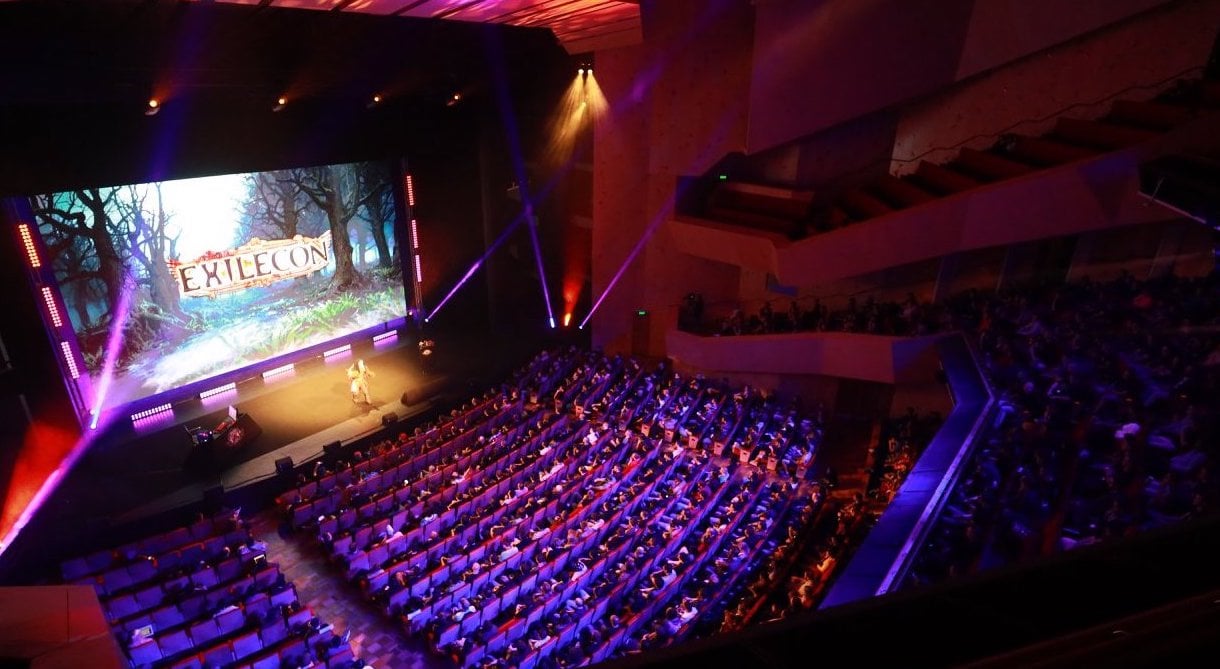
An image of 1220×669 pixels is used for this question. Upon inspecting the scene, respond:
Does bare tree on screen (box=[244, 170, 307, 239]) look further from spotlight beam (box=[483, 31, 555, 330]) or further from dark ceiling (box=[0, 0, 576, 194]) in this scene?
spotlight beam (box=[483, 31, 555, 330])

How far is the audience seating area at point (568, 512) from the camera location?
7406mm

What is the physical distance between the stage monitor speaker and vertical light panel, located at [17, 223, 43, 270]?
398cm

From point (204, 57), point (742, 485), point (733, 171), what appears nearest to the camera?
point (204, 57)

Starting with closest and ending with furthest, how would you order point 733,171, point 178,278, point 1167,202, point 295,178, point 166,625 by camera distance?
1. point 1167,202
2. point 166,625
3. point 178,278
4. point 295,178
5. point 733,171


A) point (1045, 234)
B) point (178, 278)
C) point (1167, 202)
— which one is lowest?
point (178, 278)

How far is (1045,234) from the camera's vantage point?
8922 mm

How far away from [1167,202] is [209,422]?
43.6 feet

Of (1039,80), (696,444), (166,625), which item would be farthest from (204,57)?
(1039,80)

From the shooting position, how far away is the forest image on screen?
32.9 ft

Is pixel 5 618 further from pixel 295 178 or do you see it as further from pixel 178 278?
pixel 295 178

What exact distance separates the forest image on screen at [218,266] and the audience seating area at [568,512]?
3379 mm

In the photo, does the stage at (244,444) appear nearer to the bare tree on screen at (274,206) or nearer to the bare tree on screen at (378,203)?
the bare tree on screen at (378,203)

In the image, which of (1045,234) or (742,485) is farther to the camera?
(742,485)

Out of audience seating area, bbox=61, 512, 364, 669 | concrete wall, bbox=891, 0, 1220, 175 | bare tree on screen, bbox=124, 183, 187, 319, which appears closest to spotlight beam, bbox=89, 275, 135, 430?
bare tree on screen, bbox=124, 183, 187, 319
